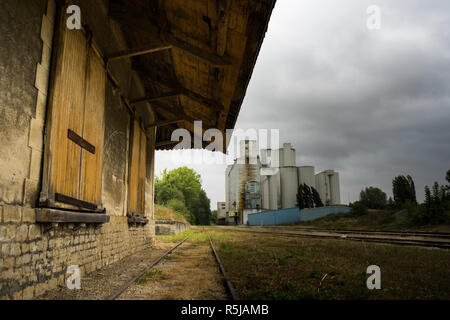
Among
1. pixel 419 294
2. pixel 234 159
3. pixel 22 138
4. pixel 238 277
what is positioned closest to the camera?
pixel 22 138

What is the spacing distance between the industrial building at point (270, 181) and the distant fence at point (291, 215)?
900 cm

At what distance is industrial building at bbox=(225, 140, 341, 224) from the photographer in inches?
2201

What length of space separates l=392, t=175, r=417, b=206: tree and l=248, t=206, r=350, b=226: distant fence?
23.8 ft

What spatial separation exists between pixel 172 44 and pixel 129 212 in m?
5.19

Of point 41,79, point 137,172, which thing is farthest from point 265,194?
point 41,79

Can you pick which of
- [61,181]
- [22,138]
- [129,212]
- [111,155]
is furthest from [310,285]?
[129,212]

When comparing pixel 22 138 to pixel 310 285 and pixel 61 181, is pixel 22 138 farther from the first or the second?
pixel 310 285

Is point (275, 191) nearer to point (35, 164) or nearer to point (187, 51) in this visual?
point (187, 51)

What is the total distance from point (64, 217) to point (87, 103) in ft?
8.21

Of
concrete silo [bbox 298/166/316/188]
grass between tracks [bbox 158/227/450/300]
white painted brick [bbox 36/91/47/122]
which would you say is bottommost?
grass between tracks [bbox 158/227/450/300]

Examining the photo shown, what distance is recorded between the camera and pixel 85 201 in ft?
20.8

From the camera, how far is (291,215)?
43844mm

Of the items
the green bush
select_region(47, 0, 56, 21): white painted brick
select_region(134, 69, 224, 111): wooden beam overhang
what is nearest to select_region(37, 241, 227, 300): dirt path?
select_region(47, 0, 56, 21): white painted brick

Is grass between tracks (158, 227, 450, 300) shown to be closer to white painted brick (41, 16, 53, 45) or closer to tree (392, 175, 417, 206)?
white painted brick (41, 16, 53, 45)
